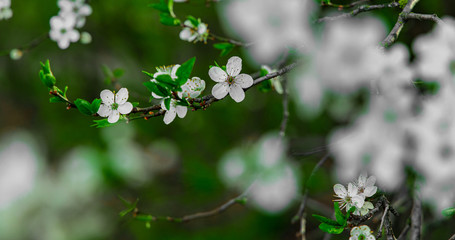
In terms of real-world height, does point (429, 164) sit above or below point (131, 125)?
above

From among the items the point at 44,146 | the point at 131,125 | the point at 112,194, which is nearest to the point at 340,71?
the point at 131,125

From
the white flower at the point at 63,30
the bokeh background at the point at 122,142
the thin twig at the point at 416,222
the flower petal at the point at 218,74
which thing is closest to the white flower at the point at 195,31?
the flower petal at the point at 218,74

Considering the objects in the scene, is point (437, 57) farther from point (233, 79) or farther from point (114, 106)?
point (114, 106)

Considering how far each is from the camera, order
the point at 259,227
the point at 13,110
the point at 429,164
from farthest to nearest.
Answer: the point at 13,110, the point at 259,227, the point at 429,164

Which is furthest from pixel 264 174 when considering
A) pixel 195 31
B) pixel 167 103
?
pixel 167 103

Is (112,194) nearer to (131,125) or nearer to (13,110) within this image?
(131,125)

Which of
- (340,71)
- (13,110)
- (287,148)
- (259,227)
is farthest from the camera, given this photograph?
Answer: (13,110)
